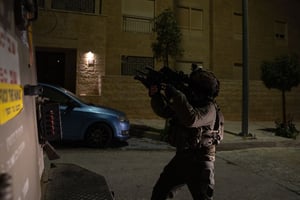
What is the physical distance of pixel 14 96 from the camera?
66.7 inches

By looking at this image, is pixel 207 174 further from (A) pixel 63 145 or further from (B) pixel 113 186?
(A) pixel 63 145

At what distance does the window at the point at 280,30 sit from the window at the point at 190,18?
539 centimetres

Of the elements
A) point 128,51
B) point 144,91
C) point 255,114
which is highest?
point 128,51

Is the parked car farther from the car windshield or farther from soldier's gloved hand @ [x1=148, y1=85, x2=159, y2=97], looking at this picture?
soldier's gloved hand @ [x1=148, y1=85, x2=159, y2=97]

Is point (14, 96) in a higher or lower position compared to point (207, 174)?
higher

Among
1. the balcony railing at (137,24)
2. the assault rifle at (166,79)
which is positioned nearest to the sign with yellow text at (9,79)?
the assault rifle at (166,79)

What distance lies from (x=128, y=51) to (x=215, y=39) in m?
5.07

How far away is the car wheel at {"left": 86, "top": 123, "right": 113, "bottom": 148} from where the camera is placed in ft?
34.4

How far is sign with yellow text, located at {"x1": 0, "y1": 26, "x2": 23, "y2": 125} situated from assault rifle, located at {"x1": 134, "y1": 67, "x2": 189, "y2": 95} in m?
1.96

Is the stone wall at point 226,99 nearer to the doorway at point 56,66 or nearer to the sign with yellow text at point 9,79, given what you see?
the doorway at point 56,66

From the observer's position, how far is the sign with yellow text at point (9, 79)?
148cm

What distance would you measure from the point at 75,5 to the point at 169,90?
16.2 metres

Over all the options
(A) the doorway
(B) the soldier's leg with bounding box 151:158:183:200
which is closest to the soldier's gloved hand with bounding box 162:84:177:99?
(B) the soldier's leg with bounding box 151:158:183:200

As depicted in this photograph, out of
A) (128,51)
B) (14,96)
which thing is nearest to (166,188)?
(14,96)
